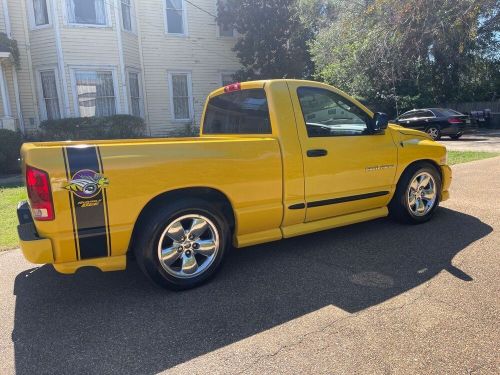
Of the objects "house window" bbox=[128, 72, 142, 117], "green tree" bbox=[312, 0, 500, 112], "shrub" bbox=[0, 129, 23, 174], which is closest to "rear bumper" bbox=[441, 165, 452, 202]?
"shrub" bbox=[0, 129, 23, 174]

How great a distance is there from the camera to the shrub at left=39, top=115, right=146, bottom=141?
1426 centimetres

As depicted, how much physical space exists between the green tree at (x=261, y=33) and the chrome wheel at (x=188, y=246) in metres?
14.5

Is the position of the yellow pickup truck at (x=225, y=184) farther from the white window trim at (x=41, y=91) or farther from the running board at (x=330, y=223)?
the white window trim at (x=41, y=91)

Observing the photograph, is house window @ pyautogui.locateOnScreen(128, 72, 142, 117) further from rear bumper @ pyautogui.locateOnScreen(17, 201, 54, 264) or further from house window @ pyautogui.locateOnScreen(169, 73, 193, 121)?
rear bumper @ pyautogui.locateOnScreen(17, 201, 54, 264)

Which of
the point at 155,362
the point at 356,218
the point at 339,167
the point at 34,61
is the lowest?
the point at 155,362

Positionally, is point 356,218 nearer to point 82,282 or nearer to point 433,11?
point 82,282

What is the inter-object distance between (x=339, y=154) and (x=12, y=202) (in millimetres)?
6529

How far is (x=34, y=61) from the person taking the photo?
15008 millimetres

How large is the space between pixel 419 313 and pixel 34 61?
1575 centimetres

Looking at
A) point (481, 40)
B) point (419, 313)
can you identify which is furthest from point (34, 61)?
point (481, 40)

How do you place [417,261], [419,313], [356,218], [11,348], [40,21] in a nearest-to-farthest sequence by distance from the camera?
1. [11,348]
2. [419,313]
3. [417,261]
4. [356,218]
5. [40,21]

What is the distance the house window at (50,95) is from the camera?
1512cm

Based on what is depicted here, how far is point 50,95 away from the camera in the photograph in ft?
50.2

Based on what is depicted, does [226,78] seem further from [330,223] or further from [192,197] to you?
[192,197]
